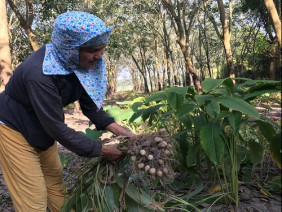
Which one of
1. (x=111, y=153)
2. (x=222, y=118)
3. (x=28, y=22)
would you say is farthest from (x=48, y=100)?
(x=28, y=22)

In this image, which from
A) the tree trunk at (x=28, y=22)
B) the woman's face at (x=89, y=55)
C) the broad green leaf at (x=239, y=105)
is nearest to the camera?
the broad green leaf at (x=239, y=105)

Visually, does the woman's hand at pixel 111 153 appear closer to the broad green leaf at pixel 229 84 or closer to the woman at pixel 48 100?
the woman at pixel 48 100

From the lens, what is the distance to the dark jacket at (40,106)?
5.87 ft

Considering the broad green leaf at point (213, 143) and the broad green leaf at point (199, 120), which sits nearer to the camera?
the broad green leaf at point (213, 143)

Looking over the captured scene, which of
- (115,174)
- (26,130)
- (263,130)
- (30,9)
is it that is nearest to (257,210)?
(263,130)

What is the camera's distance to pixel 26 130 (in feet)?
6.71

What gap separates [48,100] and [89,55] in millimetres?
378

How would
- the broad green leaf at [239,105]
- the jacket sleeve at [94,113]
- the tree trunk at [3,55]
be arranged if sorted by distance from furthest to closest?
the tree trunk at [3,55] → the jacket sleeve at [94,113] → the broad green leaf at [239,105]

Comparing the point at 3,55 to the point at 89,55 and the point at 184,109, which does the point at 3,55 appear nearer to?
the point at 89,55

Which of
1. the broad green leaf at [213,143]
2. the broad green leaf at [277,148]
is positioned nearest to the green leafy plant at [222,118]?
the broad green leaf at [213,143]

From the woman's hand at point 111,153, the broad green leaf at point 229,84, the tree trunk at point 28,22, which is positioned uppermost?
the tree trunk at point 28,22

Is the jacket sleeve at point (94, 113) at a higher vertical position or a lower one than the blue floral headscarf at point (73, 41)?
lower

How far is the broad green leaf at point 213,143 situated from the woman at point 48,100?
543 millimetres

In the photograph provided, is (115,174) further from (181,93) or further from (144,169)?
(181,93)
